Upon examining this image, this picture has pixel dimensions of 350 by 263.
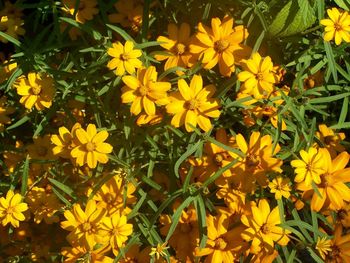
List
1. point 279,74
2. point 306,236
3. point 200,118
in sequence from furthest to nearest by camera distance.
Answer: point 279,74 < point 306,236 < point 200,118

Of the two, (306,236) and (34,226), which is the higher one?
(306,236)

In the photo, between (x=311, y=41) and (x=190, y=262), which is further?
(x=311, y=41)

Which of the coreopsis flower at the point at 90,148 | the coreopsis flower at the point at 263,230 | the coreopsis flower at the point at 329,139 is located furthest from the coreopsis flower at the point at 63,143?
the coreopsis flower at the point at 329,139

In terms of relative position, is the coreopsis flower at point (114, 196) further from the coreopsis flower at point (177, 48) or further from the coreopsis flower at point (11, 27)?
the coreopsis flower at point (11, 27)

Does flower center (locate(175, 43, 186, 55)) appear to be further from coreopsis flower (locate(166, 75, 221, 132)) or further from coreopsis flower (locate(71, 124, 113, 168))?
coreopsis flower (locate(71, 124, 113, 168))

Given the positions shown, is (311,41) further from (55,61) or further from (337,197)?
(55,61)

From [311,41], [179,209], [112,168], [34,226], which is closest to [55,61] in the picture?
[112,168]

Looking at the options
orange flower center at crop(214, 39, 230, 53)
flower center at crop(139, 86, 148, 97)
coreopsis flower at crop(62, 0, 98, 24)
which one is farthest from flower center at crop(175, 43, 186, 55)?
coreopsis flower at crop(62, 0, 98, 24)
